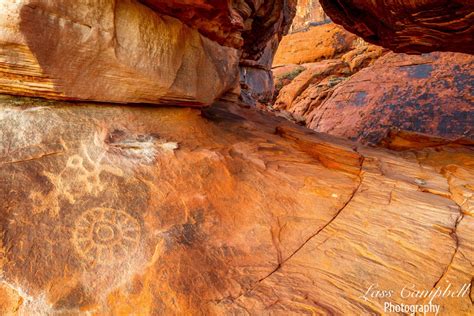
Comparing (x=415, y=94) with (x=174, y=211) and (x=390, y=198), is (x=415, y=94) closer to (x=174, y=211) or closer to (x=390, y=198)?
(x=390, y=198)

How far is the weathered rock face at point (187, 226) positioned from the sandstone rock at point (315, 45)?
18.7 meters

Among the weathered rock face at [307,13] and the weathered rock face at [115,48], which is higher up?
the weathered rock face at [307,13]

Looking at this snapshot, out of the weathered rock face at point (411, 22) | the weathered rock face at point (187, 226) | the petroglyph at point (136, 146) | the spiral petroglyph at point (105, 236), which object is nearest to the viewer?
the weathered rock face at point (187, 226)

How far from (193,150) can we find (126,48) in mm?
1470

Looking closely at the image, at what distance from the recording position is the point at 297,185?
4.40 meters

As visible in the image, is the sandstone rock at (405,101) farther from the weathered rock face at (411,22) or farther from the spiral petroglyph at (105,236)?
the spiral petroglyph at (105,236)

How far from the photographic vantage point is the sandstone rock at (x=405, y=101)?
34.2 feet

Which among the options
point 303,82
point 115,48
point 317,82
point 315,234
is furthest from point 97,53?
point 317,82

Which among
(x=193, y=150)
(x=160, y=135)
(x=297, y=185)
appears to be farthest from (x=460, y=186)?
(x=160, y=135)

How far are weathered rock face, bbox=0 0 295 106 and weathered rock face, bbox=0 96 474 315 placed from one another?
31cm

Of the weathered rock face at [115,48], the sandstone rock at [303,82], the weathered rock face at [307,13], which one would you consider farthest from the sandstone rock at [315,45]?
the weathered rock face at [115,48]

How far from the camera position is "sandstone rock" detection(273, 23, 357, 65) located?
21406mm

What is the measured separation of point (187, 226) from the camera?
341cm

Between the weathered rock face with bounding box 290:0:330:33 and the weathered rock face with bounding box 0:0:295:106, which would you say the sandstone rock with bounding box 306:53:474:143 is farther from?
the weathered rock face with bounding box 290:0:330:33
